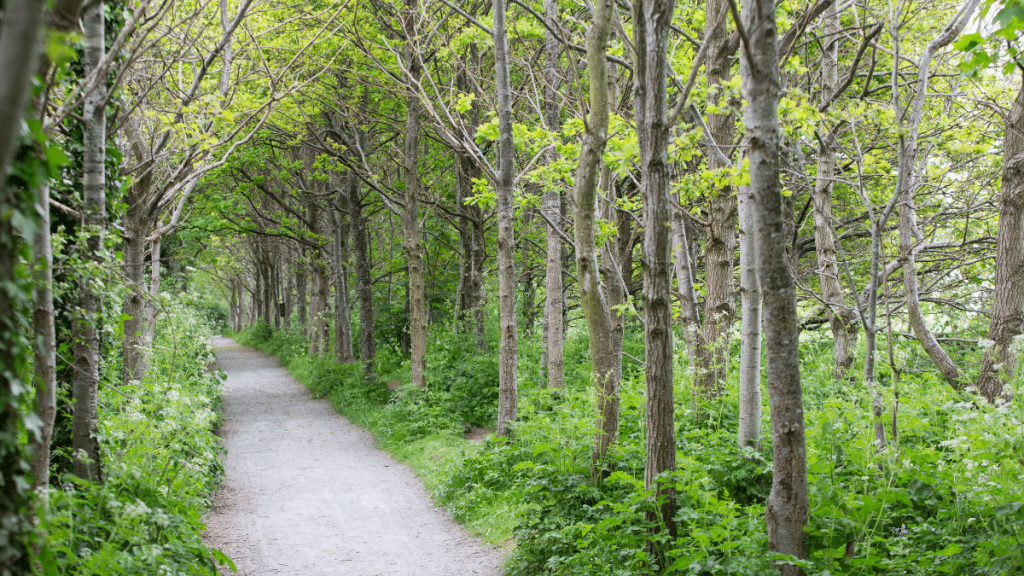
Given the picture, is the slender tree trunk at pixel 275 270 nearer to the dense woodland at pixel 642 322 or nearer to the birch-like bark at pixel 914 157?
the dense woodland at pixel 642 322

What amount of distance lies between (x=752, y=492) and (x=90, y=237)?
18.2 ft

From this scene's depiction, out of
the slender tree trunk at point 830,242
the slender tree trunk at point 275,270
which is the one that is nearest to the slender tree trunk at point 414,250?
the slender tree trunk at point 830,242

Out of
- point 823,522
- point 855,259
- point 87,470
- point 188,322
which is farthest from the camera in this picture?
point 855,259

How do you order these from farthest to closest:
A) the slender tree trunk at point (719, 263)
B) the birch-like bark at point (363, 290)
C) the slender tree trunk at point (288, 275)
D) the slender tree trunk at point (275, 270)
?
1. the slender tree trunk at point (275, 270)
2. the slender tree trunk at point (288, 275)
3. the birch-like bark at point (363, 290)
4. the slender tree trunk at point (719, 263)

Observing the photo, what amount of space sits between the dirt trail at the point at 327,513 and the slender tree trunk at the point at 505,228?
1676mm

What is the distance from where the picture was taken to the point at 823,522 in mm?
4016

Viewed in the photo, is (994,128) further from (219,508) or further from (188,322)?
(188,322)

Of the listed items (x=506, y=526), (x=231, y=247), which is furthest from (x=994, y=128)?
(x=231, y=247)

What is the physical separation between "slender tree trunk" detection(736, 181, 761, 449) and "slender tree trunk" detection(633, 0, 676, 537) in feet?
3.97

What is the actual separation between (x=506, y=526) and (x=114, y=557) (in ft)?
13.0

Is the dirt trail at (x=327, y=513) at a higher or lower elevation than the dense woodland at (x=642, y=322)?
lower

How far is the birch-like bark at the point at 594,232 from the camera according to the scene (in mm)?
5230

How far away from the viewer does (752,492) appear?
17.0 ft

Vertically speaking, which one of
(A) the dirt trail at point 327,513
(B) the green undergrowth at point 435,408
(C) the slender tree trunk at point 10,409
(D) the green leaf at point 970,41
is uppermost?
(D) the green leaf at point 970,41
